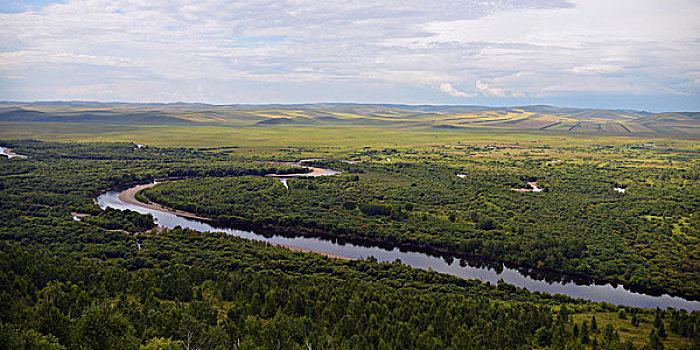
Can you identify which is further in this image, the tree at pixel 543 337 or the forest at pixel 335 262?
the tree at pixel 543 337

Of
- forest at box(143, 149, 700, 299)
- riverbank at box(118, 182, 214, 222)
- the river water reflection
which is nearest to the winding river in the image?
the river water reflection

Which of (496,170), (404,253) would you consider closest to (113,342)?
(404,253)

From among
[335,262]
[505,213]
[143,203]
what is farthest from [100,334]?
[143,203]

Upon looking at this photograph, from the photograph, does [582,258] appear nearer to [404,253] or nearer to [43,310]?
[404,253]

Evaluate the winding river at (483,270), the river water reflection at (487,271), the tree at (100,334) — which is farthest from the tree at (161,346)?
the river water reflection at (487,271)

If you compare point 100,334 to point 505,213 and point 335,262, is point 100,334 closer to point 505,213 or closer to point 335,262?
point 335,262

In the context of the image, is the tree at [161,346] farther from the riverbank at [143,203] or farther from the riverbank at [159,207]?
the riverbank at [143,203]

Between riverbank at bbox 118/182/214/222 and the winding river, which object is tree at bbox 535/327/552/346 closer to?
the winding river
